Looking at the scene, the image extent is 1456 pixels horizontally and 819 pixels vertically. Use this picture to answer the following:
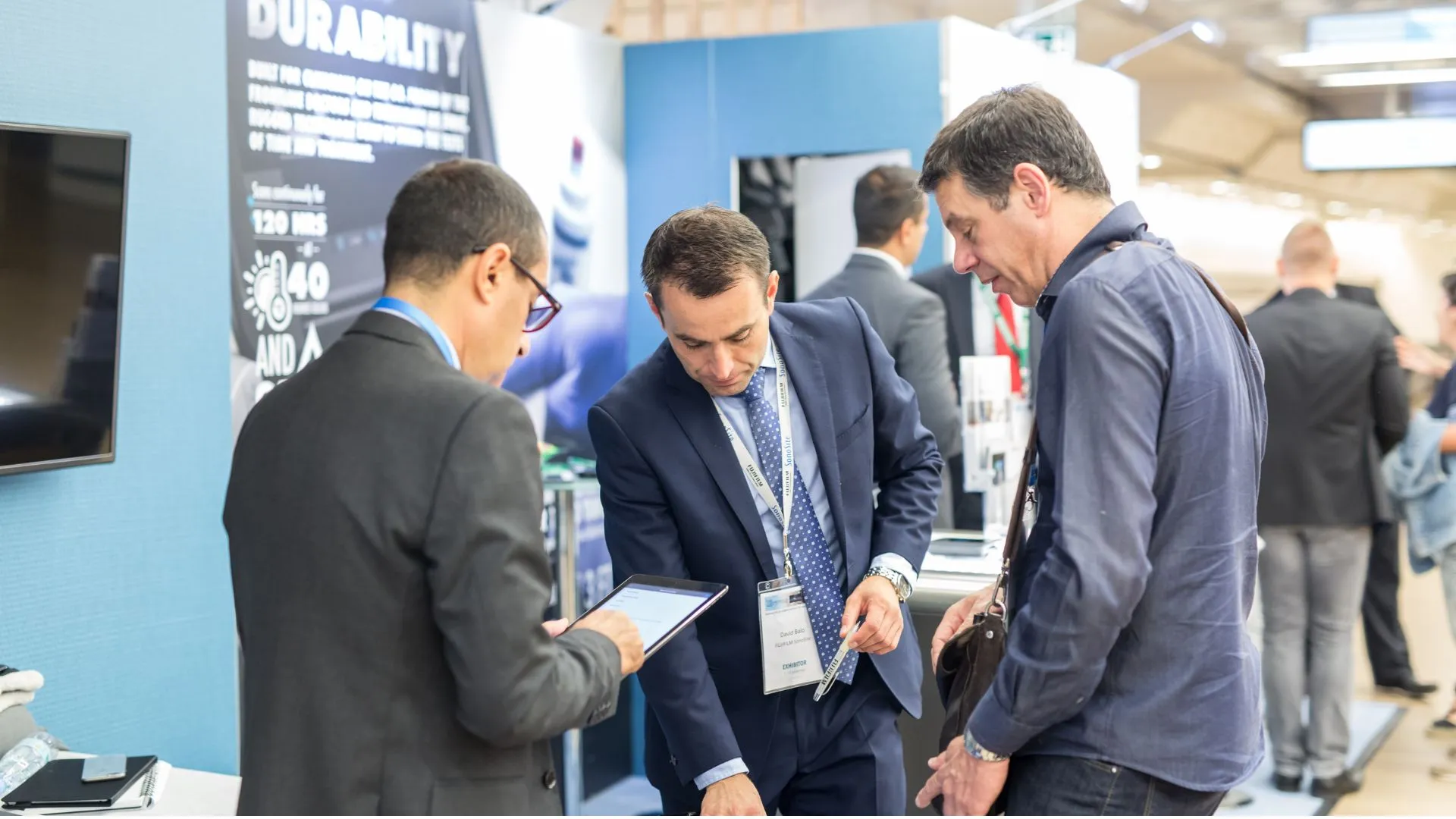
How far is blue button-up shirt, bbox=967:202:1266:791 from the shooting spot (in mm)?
1644

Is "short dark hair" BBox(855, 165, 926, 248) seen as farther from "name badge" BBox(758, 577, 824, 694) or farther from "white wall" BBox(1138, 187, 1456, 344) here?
"white wall" BBox(1138, 187, 1456, 344)

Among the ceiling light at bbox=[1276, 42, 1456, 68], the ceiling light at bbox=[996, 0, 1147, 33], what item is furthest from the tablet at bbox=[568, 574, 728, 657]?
the ceiling light at bbox=[1276, 42, 1456, 68]

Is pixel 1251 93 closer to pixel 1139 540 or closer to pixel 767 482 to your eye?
pixel 767 482

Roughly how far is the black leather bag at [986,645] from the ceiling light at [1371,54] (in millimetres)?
10244

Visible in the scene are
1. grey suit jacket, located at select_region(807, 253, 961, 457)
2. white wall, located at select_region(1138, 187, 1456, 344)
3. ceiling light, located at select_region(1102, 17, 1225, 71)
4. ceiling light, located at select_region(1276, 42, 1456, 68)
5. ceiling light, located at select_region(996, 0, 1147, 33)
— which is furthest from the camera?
white wall, located at select_region(1138, 187, 1456, 344)

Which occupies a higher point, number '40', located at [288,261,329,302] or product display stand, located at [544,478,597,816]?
number '40', located at [288,261,329,302]

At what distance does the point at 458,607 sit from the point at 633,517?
31.8 inches

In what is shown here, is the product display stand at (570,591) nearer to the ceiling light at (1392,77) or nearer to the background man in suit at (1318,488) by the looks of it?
the background man in suit at (1318,488)

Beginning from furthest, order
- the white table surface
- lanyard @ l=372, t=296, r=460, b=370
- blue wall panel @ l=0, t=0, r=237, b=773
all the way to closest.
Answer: blue wall panel @ l=0, t=0, r=237, b=773 < the white table surface < lanyard @ l=372, t=296, r=460, b=370

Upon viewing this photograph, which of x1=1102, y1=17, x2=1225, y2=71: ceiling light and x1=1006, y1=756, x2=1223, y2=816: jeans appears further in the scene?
x1=1102, y1=17, x2=1225, y2=71: ceiling light

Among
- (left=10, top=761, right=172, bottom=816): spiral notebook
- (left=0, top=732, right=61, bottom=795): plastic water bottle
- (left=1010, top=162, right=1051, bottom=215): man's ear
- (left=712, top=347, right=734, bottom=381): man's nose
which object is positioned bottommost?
(left=10, top=761, right=172, bottom=816): spiral notebook

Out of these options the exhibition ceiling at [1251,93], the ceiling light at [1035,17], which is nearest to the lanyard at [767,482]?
the ceiling light at [1035,17]

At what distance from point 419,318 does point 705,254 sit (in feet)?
2.21

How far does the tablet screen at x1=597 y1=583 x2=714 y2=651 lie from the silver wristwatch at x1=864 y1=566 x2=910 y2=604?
51 cm
